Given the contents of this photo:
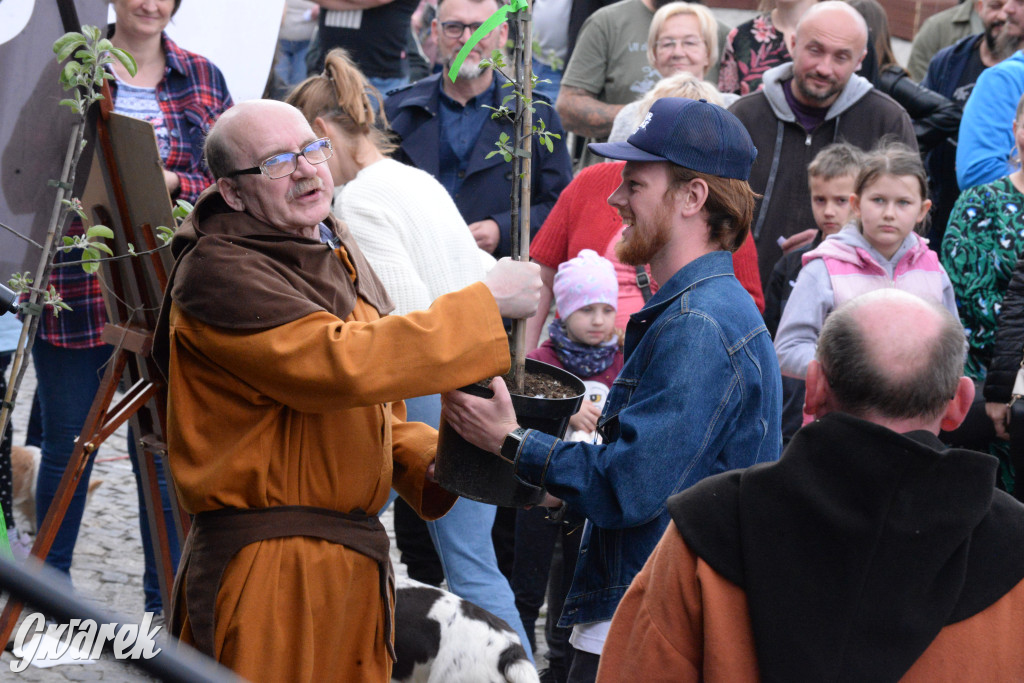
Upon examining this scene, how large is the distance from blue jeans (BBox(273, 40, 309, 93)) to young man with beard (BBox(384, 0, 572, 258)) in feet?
8.60

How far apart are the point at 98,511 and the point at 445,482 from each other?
380cm

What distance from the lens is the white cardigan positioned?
368 centimetres

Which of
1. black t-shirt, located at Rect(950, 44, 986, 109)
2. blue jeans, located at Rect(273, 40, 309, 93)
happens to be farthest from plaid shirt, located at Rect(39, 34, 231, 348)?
black t-shirt, located at Rect(950, 44, 986, 109)

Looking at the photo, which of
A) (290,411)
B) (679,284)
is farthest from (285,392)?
(679,284)

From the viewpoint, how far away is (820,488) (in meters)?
1.72

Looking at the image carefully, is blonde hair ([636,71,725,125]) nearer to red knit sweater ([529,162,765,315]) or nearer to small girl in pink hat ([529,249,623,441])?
red knit sweater ([529,162,765,315])

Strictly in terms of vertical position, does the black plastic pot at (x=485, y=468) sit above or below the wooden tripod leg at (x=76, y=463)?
above

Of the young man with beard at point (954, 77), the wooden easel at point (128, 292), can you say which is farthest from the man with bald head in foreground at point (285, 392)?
the young man with beard at point (954, 77)

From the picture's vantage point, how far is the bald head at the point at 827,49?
5344 millimetres

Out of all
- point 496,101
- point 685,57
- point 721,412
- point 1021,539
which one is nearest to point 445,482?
point 721,412

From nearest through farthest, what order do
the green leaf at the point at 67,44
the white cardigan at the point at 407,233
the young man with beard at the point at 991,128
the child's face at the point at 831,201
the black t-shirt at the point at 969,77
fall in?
1. the green leaf at the point at 67,44
2. the white cardigan at the point at 407,233
3. the child's face at the point at 831,201
4. the young man with beard at the point at 991,128
5. the black t-shirt at the point at 969,77

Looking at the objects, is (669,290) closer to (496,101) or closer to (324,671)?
(324,671)

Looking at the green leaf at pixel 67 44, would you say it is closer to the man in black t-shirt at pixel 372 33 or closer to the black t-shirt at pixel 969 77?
Result: the man in black t-shirt at pixel 372 33

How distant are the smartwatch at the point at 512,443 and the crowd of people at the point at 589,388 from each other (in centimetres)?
2
